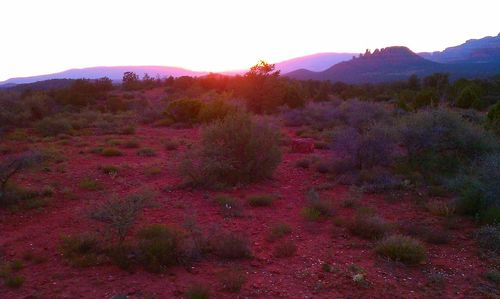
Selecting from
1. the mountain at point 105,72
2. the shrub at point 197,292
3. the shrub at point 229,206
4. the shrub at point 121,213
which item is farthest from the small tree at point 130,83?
the mountain at point 105,72

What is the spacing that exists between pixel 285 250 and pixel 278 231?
0.99 metres

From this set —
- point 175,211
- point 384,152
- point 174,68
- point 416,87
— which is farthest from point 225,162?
point 174,68

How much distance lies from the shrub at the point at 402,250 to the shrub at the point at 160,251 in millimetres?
3429

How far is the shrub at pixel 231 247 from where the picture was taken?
8141 millimetres

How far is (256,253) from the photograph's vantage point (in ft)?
27.7

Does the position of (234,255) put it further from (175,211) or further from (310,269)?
(175,211)

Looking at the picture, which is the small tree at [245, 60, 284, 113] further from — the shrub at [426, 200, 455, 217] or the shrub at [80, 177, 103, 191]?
the shrub at [426, 200, 455, 217]

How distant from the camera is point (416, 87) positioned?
5006cm

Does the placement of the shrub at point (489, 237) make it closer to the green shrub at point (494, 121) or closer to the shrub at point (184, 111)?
the green shrub at point (494, 121)

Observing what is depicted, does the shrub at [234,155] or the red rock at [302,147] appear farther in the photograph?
the red rock at [302,147]

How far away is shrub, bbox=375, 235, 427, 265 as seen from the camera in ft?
26.3

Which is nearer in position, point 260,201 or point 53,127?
point 260,201

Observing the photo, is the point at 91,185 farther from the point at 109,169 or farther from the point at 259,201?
the point at 259,201

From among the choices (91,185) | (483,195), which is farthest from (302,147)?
(483,195)
